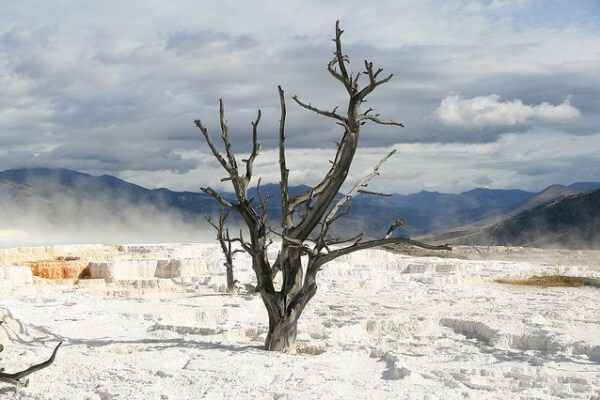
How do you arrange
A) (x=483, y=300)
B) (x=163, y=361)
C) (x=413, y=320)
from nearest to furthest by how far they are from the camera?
(x=163, y=361) < (x=413, y=320) < (x=483, y=300)

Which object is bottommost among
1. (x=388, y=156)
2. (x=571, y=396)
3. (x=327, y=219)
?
(x=571, y=396)

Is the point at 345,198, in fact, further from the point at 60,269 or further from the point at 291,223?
the point at 60,269

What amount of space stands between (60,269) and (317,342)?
16023 millimetres

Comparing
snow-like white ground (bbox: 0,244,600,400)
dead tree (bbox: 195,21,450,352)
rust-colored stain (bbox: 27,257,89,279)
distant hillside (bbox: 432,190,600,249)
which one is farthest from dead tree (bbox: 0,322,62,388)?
distant hillside (bbox: 432,190,600,249)

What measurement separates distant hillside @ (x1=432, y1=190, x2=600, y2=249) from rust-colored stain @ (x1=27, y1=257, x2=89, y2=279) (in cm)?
6164

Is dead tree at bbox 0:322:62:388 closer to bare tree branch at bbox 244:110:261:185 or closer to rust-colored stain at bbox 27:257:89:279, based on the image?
bare tree branch at bbox 244:110:261:185

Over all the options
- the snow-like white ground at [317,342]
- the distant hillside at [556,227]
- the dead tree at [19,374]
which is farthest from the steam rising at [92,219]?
the dead tree at [19,374]

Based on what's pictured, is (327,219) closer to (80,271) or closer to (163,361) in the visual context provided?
(163,361)

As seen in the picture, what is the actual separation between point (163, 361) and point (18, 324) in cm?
318

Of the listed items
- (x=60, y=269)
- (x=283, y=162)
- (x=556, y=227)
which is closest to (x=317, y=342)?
(x=283, y=162)

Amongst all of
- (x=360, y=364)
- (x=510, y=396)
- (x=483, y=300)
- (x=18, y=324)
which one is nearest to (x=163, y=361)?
(x=360, y=364)

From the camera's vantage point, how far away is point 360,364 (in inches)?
319

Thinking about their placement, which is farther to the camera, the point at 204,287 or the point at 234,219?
the point at 234,219

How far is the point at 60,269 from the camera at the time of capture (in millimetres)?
23469
